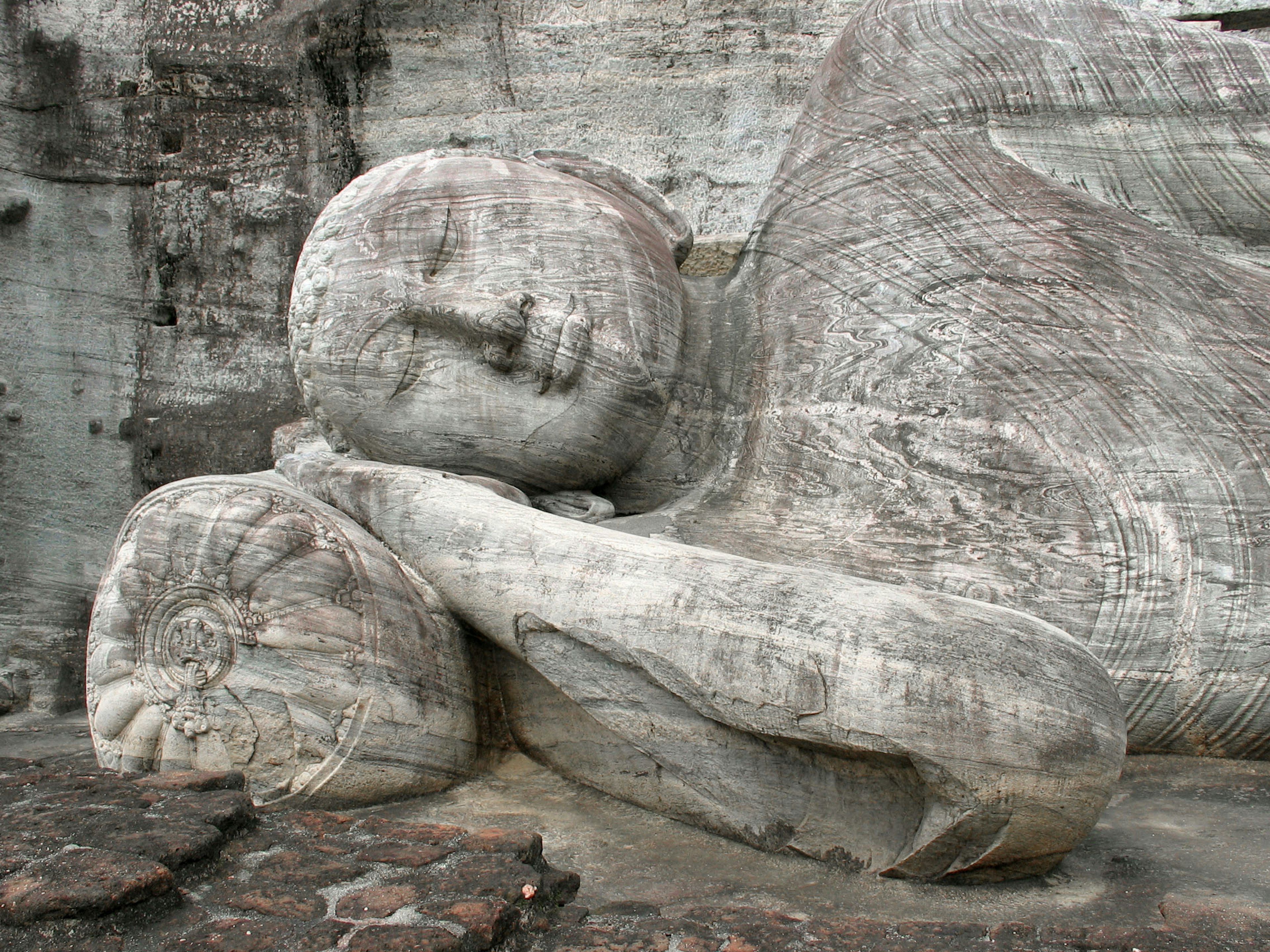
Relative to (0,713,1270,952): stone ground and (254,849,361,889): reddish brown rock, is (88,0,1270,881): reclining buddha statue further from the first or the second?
(254,849,361,889): reddish brown rock

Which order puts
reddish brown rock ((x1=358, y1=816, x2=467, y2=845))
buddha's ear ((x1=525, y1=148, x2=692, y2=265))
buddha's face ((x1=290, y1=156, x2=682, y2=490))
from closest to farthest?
reddish brown rock ((x1=358, y1=816, x2=467, y2=845)) → buddha's face ((x1=290, y1=156, x2=682, y2=490)) → buddha's ear ((x1=525, y1=148, x2=692, y2=265))

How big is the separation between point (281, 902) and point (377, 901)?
0.42 ft

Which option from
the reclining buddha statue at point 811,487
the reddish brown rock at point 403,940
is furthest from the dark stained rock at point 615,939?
the reclining buddha statue at point 811,487

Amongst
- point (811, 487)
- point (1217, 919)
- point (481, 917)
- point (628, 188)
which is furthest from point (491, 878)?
point (628, 188)

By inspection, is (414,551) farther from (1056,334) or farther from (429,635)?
(1056,334)

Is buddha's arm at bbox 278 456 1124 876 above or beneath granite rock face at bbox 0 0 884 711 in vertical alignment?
beneath

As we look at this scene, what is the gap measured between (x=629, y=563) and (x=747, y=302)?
933 millimetres

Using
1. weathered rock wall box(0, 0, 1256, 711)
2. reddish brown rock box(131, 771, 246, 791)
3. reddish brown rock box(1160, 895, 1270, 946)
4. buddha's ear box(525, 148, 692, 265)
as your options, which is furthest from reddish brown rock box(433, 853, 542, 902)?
weathered rock wall box(0, 0, 1256, 711)

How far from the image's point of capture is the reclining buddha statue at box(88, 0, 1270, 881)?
172cm

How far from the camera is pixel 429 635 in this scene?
204 centimetres

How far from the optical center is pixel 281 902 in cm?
147

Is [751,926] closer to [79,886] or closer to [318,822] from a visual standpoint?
[318,822]

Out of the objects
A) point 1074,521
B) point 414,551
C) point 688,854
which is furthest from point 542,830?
point 1074,521

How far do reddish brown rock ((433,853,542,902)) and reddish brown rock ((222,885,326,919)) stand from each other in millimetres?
159
